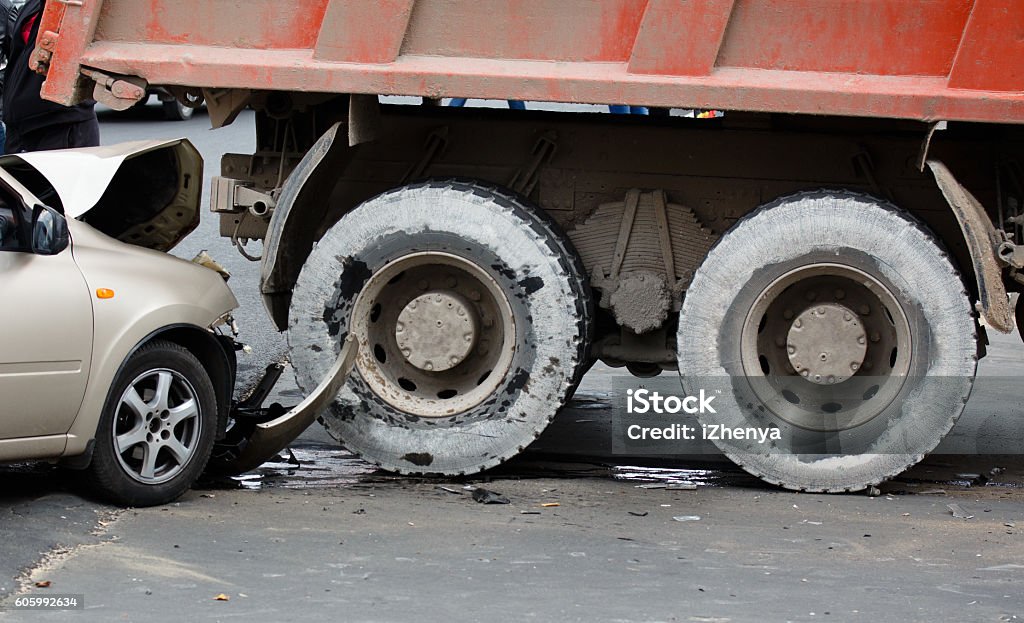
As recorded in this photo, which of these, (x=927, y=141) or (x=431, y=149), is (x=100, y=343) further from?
(x=927, y=141)

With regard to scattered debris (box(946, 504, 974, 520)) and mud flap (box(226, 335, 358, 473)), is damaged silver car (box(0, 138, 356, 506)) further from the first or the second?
scattered debris (box(946, 504, 974, 520))

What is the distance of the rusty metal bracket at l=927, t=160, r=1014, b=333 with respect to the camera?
612 centimetres

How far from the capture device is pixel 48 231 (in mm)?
5527

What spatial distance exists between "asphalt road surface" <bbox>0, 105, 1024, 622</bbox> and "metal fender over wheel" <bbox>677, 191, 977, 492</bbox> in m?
0.20

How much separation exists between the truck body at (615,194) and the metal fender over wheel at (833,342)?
0.04 feet

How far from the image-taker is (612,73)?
622cm

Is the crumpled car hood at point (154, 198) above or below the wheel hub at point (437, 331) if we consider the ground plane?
above

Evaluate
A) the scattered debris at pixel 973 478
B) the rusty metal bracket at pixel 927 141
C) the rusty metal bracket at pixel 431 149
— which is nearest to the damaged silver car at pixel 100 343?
the rusty metal bracket at pixel 431 149

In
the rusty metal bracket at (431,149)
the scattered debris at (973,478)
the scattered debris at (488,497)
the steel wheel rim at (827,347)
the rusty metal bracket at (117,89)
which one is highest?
the rusty metal bracket at (117,89)

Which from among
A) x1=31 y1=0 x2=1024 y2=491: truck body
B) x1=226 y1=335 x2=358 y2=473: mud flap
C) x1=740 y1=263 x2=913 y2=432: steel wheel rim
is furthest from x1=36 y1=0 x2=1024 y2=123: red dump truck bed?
x1=226 y1=335 x2=358 y2=473: mud flap

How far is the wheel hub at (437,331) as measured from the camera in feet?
21.7

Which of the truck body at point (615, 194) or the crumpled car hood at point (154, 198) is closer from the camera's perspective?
the truck body at point (615, 194)

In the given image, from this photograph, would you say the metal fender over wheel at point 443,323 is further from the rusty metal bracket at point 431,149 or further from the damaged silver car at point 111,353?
the rusty metal bracket at point 431,149

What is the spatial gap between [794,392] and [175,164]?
9.85ft
